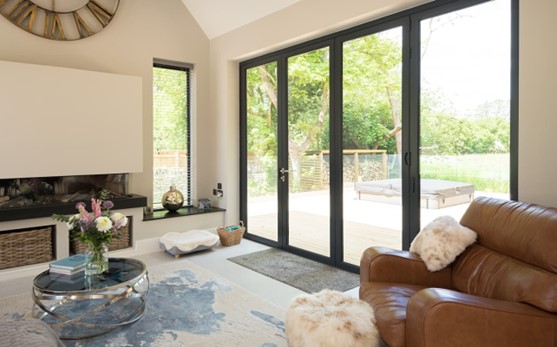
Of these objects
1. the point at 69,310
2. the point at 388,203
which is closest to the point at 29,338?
the point at 69,310

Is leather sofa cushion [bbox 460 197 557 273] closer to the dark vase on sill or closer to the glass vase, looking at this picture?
the glass vase

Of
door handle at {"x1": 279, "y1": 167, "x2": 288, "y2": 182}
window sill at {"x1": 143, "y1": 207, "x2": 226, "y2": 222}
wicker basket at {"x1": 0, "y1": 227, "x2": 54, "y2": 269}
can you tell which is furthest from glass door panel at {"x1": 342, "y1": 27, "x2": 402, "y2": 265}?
wicker basket at {"x1": 0, "y1": 227, "x2": 54, "y2": 269}

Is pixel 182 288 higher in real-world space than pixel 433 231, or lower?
lower

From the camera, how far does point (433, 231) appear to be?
2500 mm

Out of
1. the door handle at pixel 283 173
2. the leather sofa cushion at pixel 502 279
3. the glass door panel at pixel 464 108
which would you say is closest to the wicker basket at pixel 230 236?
the door handle at pixel 283 173

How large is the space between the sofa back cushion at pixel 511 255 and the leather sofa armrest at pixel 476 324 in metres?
0.12

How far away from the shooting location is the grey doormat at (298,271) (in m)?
3.55

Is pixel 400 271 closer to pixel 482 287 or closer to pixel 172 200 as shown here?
pixel 482 287

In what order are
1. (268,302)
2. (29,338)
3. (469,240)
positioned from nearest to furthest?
(29,338) < (469,240) < (268,302)

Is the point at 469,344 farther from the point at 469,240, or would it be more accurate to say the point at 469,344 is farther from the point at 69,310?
the point at 69,310

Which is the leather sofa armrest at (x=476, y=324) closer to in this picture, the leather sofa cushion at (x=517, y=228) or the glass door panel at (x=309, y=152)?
the leather sofa cushion at (x=517, y=228)

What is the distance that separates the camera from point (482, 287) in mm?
2230

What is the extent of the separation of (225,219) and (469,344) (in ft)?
13.2

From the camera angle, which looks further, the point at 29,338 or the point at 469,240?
the point at 469,240
